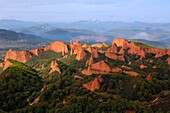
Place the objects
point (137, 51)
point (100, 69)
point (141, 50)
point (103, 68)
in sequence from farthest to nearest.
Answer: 1. point (137, 51)
2. point (141, 50)
3. point (103, 68)
4. point (100, 69)

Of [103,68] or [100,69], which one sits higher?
[103,68]

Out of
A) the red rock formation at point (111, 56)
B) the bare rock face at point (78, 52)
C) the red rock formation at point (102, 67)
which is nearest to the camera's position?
the red rock formation at point (102, 67)

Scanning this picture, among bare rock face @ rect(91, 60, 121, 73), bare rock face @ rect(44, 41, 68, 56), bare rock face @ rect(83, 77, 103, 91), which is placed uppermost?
bare rock face @ rect(91, 60, 121, 73)

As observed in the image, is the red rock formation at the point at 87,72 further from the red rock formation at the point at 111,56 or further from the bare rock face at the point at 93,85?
the red rock formation at the point at 111,56

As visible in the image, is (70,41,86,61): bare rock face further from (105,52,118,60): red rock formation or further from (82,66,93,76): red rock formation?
(82,66,93,76): red rock formation

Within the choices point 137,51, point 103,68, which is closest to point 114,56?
point 137,51

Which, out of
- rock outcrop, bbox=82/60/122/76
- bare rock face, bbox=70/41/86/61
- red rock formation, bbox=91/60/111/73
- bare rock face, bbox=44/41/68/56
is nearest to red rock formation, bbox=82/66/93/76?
rock outcrop, bbox=82/60/122/76

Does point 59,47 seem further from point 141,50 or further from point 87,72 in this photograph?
point 87,72

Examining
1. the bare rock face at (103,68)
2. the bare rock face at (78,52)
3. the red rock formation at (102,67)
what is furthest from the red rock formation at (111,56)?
the red rock formation at (102,67)

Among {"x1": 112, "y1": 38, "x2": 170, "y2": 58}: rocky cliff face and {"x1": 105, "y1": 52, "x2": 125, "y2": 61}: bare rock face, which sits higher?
{"x1": 112, "y1": 38, "x2": 170, "y2": 58}: rocky cliff face

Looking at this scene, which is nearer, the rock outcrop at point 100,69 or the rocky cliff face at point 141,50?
the rock outcrop at point 100,69

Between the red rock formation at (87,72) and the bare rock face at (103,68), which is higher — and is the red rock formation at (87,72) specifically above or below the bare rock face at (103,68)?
below
